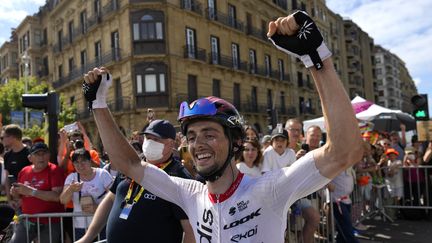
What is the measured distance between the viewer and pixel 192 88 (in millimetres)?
27219

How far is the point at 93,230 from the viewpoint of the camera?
3.26m

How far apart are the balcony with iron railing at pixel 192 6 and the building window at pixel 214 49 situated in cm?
Answer: 225

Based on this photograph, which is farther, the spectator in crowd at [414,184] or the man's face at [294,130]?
the spectator in crowd at [414,184]

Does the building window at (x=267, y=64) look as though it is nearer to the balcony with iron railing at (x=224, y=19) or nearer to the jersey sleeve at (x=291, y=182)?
the balcony with iron railing at (x=224, y=19)

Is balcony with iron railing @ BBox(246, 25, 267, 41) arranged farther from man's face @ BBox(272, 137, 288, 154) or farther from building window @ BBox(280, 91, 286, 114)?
man's face @ BBox(272, 137, 288, 154)

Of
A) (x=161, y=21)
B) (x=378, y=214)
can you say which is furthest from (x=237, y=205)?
(x=161, y=21)

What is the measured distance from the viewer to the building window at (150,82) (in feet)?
82.4

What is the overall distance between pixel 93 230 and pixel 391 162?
23.8ft

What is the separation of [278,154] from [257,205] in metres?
3.88

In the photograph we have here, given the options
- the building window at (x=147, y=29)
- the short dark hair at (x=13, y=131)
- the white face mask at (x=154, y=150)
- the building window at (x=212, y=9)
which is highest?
the building window at (x=212, y=9)

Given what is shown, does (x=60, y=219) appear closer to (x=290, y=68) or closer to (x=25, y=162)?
(x=25, y=162)

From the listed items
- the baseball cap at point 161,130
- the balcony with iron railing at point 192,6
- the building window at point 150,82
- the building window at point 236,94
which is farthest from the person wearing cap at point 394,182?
the building window at point 236,94

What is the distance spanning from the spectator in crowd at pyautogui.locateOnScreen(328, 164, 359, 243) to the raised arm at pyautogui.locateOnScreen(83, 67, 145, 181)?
3.91 m

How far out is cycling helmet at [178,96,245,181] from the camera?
2086 millimetres
